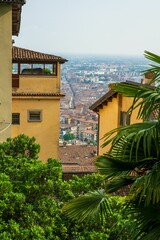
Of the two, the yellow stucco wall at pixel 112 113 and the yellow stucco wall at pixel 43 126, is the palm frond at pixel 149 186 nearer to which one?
the yellow stucco wall at pixel 112 113

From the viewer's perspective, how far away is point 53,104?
95.1 ft

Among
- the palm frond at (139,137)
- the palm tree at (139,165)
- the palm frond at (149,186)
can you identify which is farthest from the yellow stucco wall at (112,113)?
the palm frond at (149,186)

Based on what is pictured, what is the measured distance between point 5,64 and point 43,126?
9.63 m

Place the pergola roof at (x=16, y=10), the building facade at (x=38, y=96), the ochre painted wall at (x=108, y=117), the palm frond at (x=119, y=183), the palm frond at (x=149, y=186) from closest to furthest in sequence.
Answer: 1. the palm frond at (x=149, y=186)
2. the palm frond at (x=119, y=183)
3. the pergola roof at (x=16, y=10)
4. the ochre painted wall at (x=108, y=117)
5. the building facade at (x=38, y=96)

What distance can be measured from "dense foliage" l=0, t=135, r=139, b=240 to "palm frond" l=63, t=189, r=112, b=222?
884 mm

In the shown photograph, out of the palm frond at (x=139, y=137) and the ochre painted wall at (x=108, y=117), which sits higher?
the palm frond at (x=139, y=137)

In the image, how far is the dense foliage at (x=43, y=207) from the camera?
943 cm

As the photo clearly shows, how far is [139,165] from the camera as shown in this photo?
731cm

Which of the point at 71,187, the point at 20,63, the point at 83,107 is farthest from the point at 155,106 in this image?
the point at 83,107

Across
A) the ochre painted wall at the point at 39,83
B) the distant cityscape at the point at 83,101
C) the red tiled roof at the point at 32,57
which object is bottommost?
the distant cityscape at the point at 83,101

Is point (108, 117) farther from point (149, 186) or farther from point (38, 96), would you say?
point (149, 186)

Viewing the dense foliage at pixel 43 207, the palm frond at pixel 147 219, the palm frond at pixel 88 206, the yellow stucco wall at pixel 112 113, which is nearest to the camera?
the palm frond at pixel 147 219

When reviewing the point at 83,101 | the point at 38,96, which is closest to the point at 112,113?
the point at 38,96

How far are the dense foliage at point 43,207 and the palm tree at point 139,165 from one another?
122 cm
